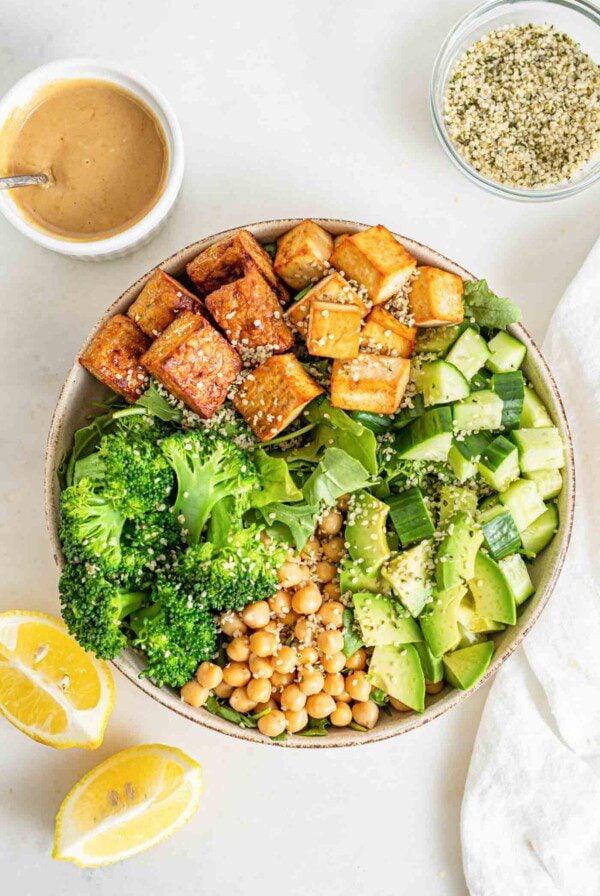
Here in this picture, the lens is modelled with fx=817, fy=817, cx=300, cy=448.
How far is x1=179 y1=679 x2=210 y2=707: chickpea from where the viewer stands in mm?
2302

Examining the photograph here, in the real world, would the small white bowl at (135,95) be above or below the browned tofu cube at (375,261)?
above

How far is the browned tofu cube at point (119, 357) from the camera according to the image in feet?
7.34

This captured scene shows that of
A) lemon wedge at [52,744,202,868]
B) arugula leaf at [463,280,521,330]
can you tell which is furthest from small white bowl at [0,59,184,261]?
lemon wedge at [52,744,202,868]

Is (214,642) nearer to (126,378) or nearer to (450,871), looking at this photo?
(126,378)

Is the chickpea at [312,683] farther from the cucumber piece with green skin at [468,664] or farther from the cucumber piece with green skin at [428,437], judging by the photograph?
the cucumber piece with green skin at [428,437]

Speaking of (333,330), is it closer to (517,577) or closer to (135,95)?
(517,577)

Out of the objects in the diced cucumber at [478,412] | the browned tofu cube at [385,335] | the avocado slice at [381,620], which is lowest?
the avocado slice at [381,620]

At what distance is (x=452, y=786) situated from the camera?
2697 mm

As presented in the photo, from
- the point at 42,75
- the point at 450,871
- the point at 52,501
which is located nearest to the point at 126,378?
the point at 52,501

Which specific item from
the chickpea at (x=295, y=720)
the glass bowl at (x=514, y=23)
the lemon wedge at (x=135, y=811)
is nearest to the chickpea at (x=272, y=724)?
the chickpea at (x=295, y=720)

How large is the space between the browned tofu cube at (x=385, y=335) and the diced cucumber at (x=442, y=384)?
0.09 m

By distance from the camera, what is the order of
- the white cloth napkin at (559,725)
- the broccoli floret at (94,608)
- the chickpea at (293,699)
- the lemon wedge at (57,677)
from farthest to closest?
the white cloth napkin at (559,725) < the lemon wedge at (57,677) < the chickpea at (293,699) < the broccoli floret at (94,608)

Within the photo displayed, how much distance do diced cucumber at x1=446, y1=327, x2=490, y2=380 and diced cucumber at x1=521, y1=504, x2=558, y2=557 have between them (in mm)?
477

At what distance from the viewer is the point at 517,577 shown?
232 cm
